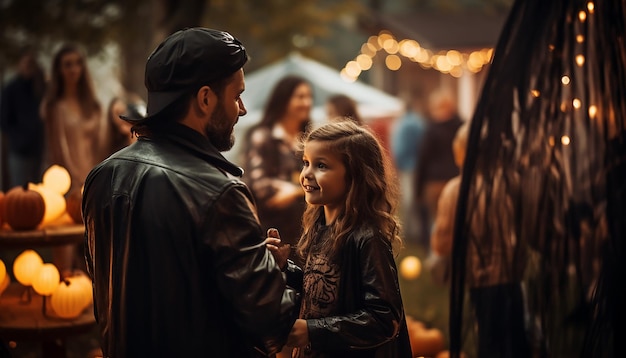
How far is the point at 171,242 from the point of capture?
3521 millimetres

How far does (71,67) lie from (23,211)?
3748 millimetres

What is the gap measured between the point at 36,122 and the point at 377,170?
378 inches

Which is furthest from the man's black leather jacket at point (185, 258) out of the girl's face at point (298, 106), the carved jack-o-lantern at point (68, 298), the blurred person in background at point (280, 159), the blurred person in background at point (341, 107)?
the blurred person in background at point (341, 107)

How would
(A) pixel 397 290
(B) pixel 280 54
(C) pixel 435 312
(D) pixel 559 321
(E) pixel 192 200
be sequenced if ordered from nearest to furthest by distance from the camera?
(E) pixel 192 200, (A) pixel 397 290, (D) pixel 559 321, (C) pixel 435 312, (B) pixel 280 54

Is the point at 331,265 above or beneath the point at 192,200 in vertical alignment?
beneath

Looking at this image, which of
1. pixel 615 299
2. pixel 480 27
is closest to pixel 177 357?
pixel 615 299

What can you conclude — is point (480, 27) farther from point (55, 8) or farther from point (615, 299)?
point (615, 299)

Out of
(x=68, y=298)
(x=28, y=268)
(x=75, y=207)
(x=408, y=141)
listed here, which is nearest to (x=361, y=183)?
(x=68, y=298)

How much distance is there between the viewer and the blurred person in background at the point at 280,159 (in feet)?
26.6

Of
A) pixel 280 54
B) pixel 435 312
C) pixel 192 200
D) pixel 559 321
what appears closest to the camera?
pixel 192 200

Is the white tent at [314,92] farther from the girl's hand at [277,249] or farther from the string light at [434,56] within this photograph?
the girl's hand at [277,249]

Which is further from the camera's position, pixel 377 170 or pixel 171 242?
pixel 377 170

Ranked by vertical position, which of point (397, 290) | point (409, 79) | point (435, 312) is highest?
point (409, 79)

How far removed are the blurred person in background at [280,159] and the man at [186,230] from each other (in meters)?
4.28
